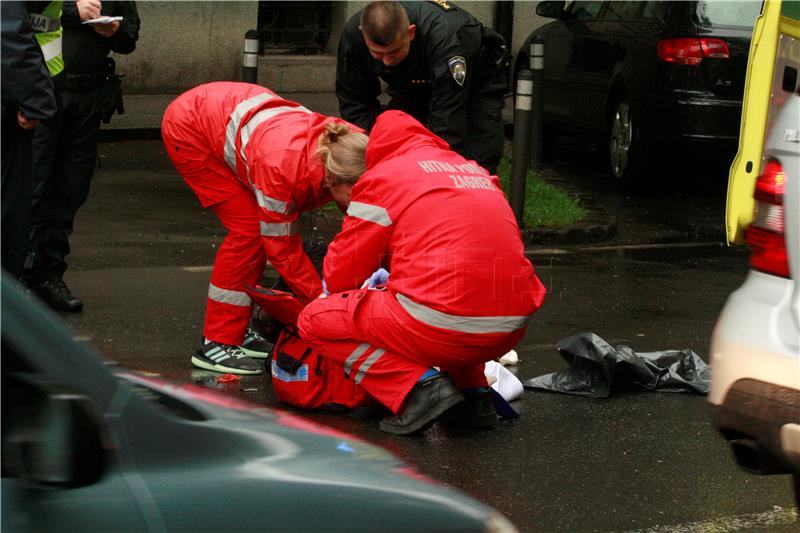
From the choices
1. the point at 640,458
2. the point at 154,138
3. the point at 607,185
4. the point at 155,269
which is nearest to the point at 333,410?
the point at 640,458

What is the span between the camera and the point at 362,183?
5082mm

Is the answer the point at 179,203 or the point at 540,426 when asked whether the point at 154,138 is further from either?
the point at 540,426

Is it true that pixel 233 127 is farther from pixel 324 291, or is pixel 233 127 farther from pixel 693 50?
pixel 693 50

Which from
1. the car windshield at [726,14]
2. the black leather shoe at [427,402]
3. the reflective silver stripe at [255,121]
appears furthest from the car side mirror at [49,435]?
the car windshield at [726,14]

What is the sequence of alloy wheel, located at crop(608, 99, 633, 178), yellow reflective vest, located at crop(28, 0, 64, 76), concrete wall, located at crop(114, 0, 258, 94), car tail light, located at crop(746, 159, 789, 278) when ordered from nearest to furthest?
car tail light, located at crop(746, 159, 789, 278)
yellow reflective vest, located at crop(28, 0, 64, 76)
alloy wheel, located at crop(608, 99, 633, 178)
concrete wall, located at crop(114, 0, 258, 94)

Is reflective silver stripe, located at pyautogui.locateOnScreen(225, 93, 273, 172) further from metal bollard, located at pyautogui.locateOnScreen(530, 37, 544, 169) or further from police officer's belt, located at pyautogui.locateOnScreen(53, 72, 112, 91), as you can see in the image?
metal bollard, located at pyautogui.locateOnScreen(530, 37, 544, 169)

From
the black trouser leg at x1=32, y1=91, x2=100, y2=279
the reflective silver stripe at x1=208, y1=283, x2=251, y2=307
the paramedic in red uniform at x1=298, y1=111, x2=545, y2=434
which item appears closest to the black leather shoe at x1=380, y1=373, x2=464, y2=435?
the paramedic in red uniform at x1=298, y1=111, x2=545, y2=434

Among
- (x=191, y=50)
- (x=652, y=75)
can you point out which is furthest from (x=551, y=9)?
(x=191, y=50)

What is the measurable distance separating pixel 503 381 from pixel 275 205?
3.73 ft

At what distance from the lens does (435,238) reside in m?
4.95

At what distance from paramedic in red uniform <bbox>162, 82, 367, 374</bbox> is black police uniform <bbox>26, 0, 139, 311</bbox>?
96cm

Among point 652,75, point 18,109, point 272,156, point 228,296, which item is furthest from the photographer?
point 652,75

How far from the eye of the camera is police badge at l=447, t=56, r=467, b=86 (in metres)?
6.95

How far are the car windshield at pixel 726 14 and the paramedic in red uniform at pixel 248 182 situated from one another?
4944 mm
